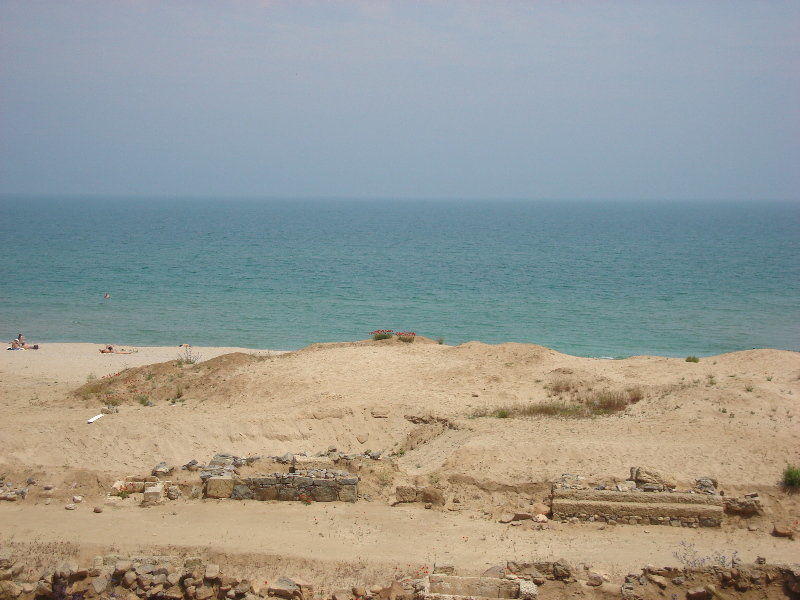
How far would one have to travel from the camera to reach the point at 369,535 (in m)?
14.2

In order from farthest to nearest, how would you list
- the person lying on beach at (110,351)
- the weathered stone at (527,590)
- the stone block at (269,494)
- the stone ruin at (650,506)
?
the person lying on beach at (110,351) → the stone block at (269,494) → the stone ruin at (650,506) → the weathered stone at (527,590)

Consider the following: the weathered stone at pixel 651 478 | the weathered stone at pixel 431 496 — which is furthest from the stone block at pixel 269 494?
the weathered stone at pixel 651 478

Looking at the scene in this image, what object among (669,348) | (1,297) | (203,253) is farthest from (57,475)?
(203,253)

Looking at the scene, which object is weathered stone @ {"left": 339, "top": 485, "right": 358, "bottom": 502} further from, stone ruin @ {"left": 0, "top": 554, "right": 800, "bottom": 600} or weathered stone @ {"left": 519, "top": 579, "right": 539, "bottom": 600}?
weathered stone @ {"left": 519, "top": 579, "right": 539, "bottom": 600}

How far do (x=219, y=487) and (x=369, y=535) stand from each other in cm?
363

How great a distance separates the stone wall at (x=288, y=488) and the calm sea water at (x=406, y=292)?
21.4m

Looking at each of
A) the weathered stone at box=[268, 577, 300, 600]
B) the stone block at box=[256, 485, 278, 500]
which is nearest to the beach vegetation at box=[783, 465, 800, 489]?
the weathered stone at box=[268, 577, 300, 600]

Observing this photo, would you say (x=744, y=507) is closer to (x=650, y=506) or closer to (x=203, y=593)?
(x=650, y=506)

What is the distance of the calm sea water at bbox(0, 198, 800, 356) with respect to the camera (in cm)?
3991

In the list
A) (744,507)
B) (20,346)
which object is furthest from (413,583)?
(20,346)

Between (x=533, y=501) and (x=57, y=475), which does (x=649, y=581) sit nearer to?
(x=533, y=501)

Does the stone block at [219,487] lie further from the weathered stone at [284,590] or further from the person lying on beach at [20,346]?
the person lying on beach at [20,346]

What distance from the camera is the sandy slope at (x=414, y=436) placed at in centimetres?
1416

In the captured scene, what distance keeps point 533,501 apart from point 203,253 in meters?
63.7
